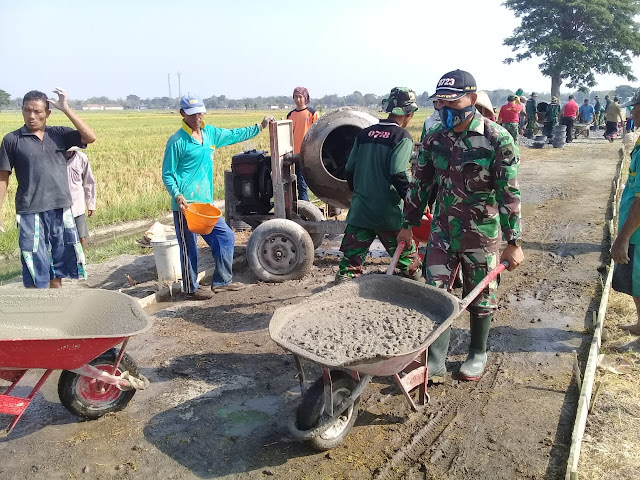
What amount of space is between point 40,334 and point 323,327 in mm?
1839

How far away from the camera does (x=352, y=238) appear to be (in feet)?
16.9

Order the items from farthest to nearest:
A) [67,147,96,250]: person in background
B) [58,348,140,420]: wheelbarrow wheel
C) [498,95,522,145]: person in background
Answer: [498,95,522,145]: person in background, [67,147,96,250]: person in background, [58,348,140,420]: wheelbarrow wheel

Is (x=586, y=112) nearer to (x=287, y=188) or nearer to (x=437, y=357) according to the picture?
(x=287, y=188)

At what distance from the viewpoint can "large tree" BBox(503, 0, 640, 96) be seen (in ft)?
132

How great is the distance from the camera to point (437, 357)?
4.30 metres

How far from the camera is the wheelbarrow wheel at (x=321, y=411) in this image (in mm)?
3314

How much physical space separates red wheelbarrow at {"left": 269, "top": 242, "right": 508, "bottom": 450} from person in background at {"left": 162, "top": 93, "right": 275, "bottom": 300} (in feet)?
8.06

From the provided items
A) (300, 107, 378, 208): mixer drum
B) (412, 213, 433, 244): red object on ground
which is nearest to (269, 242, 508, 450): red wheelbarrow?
(412, 213, 433, 244): red object on ground

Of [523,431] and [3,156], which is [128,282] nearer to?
[3,156]

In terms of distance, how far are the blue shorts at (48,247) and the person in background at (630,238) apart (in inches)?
184

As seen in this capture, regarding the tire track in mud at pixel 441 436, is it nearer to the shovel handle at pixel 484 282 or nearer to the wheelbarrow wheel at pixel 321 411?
the wheelbarrow wheel at pixel 321 411

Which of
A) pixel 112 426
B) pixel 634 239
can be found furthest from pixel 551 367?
pixel 112 426

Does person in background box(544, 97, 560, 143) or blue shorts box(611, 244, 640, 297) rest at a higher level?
person in background box(544, 97, 560, 143)

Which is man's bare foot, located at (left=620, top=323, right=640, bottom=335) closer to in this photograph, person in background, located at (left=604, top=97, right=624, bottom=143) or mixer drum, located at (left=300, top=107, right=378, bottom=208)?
mixer drum, located at (left=300, top=107, right=378, bottom=208)
